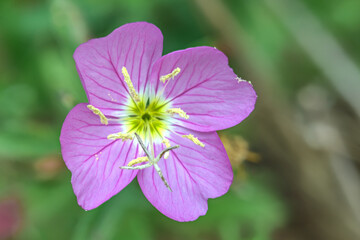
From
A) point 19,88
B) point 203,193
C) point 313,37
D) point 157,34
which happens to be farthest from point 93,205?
point 313,37

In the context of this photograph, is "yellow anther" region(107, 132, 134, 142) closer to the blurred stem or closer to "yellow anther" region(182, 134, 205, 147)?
"yellow anther" region(182, 134, 205, 147)

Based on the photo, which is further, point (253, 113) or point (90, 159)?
point (253, 113)

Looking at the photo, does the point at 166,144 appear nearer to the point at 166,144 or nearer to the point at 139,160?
the point at 166,144

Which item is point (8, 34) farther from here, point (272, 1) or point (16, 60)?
point (272, 1)

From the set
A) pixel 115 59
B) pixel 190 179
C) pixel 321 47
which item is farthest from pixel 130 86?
pixel 321 47

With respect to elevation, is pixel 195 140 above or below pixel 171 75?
below

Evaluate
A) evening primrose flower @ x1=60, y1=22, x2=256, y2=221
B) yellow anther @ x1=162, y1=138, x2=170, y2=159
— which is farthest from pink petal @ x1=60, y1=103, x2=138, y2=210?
yellow anther @ x1=162, y1=138, x2=170, y2=159
